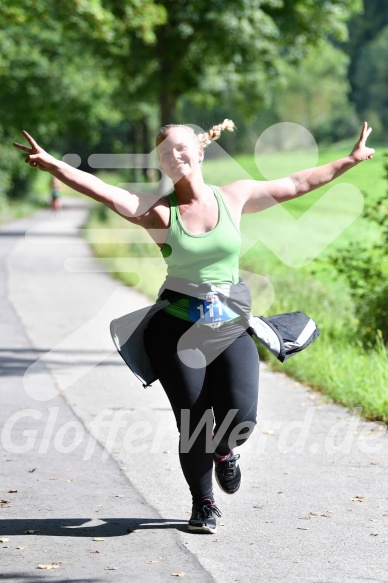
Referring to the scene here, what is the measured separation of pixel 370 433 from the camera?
7793 millimetres

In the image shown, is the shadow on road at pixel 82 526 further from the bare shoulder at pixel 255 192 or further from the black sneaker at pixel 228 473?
the bare shoulder at pixel 255 192

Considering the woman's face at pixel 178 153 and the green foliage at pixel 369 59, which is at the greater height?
the woman's face at pixel 178 153

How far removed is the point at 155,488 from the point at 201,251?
71.1 inches

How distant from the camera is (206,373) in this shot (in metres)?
5.33

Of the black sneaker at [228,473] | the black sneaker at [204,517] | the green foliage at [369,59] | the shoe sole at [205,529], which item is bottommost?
the green foliage at [369,59]

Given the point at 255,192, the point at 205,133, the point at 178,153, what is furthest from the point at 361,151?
the point at 178,153

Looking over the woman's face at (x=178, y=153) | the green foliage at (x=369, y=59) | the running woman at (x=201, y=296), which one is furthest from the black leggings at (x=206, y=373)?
the green foliage at (x=369, y=59)

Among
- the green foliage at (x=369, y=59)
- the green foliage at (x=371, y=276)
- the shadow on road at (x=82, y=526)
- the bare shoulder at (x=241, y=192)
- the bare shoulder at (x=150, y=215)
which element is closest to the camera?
the bare shoulder at (x=150, y=215)

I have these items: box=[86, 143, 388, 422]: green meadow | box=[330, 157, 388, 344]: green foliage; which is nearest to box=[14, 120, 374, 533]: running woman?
box=[86, 143, 388, 422]: green meadow

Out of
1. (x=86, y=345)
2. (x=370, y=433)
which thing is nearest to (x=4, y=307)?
(x=86, y=345)

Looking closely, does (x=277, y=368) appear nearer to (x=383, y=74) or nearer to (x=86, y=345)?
(x=86, y=345)

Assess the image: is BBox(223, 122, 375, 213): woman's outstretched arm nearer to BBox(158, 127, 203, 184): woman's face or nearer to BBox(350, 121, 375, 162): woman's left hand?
BBox(350, 121, 375, 162): woman's left hand

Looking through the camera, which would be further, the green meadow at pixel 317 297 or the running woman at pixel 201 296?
the green meadow at pixel 317 297

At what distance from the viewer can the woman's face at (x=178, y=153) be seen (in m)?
5.12
